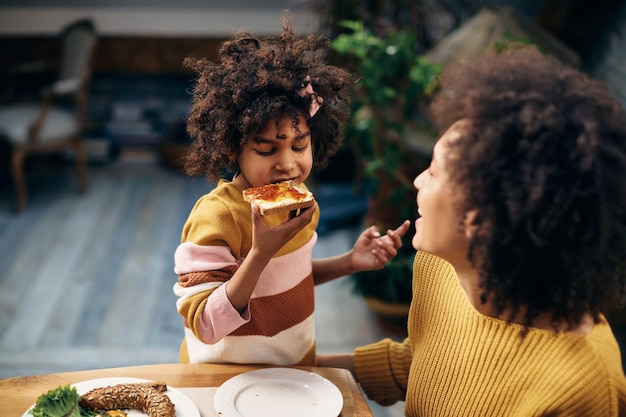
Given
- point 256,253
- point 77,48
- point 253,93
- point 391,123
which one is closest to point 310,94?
point 253,93

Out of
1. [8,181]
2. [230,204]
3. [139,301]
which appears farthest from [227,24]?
[230,204]

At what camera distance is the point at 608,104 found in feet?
3.37

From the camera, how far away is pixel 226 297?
1.24 m

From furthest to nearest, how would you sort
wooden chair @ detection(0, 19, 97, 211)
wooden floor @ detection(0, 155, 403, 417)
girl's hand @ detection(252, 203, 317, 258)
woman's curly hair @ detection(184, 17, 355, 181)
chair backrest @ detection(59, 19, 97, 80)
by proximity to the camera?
chair backrest @ detection(59, 19, 97, 80)
wooden chair @ detection(0, 19, 97, 211)
wooden floor @ detection(0, 155, 403, 417)
woman's curly hair @ detection(184, 17, 355, 181)
girl's hand @ detection(252, 203, 317, 258)

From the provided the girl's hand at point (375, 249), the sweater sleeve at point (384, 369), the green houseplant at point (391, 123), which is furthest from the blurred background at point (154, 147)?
the girl's hand at point (375, 249)

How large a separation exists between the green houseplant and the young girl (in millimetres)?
1457

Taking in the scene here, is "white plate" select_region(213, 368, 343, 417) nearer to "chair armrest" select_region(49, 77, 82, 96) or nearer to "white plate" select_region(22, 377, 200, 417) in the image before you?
"white plate" select_region(22, 377, 200, 417)

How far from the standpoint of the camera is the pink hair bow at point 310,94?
136 centimetres

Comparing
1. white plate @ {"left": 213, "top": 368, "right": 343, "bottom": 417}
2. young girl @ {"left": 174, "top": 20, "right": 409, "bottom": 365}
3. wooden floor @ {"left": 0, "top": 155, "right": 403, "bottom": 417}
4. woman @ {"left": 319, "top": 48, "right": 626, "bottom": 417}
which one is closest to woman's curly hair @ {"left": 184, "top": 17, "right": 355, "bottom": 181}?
young girl @ {"left": 174, "top": 20, "right": 409, "bottom": 365}

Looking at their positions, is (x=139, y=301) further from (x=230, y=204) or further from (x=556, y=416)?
(x=556, y=416)

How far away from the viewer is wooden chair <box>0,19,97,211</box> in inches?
170

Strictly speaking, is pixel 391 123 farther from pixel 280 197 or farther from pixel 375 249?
pixel 280 197

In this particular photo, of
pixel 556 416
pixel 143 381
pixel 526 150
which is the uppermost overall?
pixel 526 150

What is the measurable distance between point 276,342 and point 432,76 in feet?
5.55
